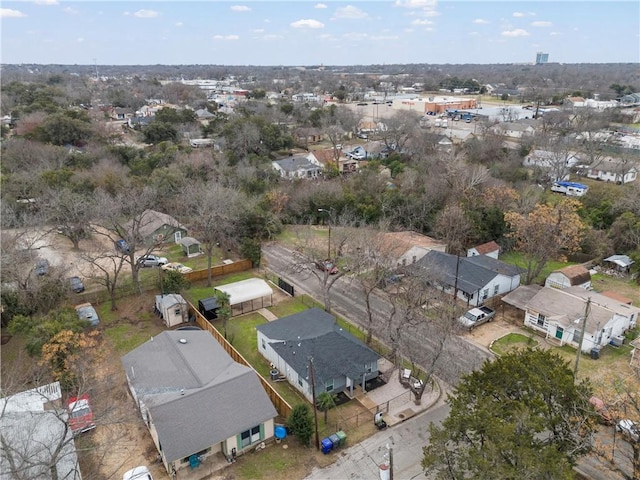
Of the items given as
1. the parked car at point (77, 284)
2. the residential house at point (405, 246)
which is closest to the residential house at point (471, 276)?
the residential house at point (405, 246)

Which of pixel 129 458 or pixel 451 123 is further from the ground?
pixel 451 123

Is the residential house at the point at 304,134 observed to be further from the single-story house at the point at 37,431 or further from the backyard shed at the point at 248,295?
the single-story house at the point at 37,431

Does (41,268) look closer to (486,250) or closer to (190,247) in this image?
(190,247)

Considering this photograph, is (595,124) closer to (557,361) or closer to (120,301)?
(557,361)

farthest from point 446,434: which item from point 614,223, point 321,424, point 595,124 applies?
point 595,124

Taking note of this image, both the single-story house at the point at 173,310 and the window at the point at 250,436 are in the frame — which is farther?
the single-story house at the point at 173,310

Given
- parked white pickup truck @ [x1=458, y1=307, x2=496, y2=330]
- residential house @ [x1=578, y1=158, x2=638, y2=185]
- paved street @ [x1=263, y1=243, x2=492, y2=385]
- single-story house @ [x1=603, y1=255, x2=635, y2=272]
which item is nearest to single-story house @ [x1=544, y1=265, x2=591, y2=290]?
single-story house @ [x1=603, y1=255, x2=635, y2=272]
